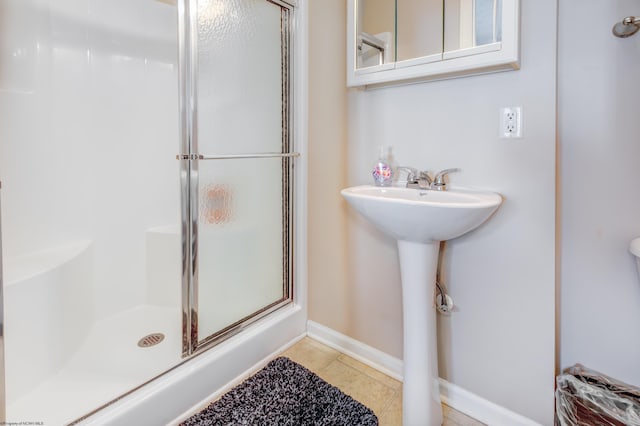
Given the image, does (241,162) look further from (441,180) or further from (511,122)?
(511,122)

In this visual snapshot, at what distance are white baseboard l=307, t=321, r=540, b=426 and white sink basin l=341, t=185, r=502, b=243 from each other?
28.4 inches

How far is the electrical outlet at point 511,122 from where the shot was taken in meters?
1.27

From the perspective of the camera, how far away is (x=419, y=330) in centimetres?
131

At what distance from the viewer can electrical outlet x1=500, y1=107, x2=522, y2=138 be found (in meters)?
1.27

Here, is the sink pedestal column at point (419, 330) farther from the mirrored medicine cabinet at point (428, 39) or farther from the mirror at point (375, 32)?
the mirror at point (375, 32)

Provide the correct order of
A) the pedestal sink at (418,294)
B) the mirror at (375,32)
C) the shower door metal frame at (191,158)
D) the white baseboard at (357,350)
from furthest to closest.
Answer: the white baseboard at (357,350), the mirror at (375,32), the shower door metal frame at (191,158), the pedestal sink at (418,294)

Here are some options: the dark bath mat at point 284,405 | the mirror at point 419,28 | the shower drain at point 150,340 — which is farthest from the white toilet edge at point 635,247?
the shower drain at point 150,340

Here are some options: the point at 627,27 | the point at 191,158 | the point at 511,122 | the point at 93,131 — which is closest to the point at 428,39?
the point at 511,122

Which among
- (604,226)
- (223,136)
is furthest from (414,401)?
A: (223,136)

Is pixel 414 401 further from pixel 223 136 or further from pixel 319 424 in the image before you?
pixel 223 136

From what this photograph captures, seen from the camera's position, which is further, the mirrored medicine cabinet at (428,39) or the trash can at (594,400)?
the mirrored medicine cabinet at (428,39)

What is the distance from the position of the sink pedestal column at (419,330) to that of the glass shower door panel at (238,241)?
30.1 inches

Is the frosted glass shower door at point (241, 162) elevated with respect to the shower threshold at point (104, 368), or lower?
elevated

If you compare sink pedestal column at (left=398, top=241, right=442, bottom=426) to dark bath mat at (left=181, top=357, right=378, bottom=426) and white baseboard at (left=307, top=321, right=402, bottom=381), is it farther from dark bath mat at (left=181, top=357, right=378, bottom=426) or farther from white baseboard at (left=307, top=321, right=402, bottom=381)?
white baseboard at (left=307, top=321, right=402, bottom=381)
